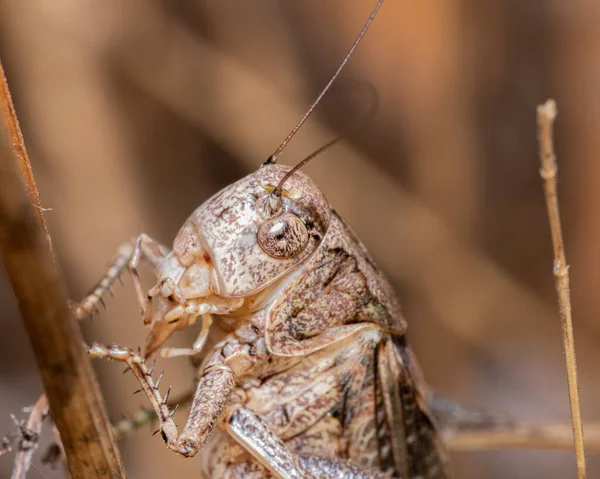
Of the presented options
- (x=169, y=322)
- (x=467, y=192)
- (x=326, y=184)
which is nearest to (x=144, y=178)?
(x=326, y=184)

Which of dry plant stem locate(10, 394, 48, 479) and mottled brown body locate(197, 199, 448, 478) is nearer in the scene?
dry plant stem locate(10, 394, 48, 479)

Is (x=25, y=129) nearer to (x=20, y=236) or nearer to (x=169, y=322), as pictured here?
(x=169, y=322)

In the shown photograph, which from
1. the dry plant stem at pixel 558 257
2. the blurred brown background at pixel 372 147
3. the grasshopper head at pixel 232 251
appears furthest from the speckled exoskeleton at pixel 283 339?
the blurred brown background at pixel 372 147

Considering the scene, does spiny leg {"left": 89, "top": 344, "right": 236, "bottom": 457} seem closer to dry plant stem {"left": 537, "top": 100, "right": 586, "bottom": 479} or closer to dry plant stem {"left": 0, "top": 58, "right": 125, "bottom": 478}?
dry plant stem {"left": 0, "top": 58, "right": 125, "bottom": 478}

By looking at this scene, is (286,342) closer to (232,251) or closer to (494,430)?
(232,251)

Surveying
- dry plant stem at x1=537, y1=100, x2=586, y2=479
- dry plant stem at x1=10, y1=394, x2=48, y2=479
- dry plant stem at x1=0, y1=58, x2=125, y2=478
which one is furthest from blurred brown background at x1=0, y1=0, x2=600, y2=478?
dry plant stem at x1=537, y1=100, x2=586, y2=479

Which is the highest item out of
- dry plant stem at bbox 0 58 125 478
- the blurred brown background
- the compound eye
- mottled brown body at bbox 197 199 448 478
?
the blurred brown background

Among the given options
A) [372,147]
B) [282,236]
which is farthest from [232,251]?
[372,147]
